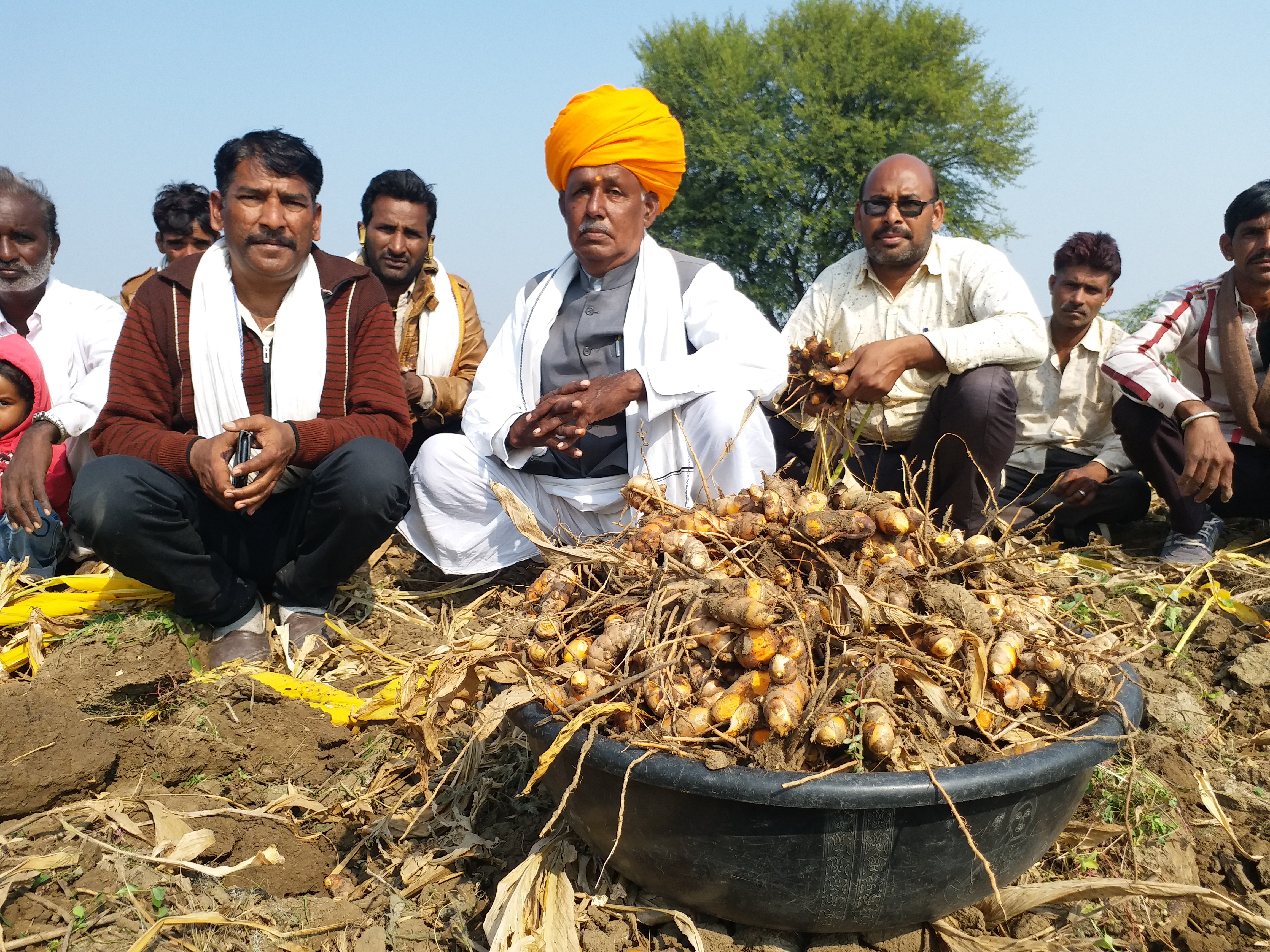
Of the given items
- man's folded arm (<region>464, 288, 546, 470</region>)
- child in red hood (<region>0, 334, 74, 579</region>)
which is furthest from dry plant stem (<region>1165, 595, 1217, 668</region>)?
child in red hood (<region>0, 334, 74, 579</region>)

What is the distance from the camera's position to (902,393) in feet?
14.3

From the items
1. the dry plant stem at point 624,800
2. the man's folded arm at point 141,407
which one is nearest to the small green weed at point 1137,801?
the dry plant stem at point 624,800

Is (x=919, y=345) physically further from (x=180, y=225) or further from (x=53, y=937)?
(x=180, y=225)

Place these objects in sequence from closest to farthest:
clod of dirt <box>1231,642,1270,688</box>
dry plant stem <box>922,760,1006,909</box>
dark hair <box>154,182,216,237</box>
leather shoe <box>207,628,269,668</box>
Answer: dry plant stem <box>922,760,1006,909</box> < clod of dirt <box>1231,642,1270,688</box> < leather shoe <box>207,628,269,668</box> < dark hair <box>154,182,216,237</box>

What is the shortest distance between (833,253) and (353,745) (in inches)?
857

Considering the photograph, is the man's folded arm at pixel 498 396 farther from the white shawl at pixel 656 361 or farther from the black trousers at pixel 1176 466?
the black trousers at pixel 1176 466

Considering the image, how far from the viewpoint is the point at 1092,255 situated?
4.95 meters

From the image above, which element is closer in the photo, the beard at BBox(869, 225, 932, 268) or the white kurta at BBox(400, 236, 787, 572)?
the white kurta at BBox(400, 236, 787, 572)

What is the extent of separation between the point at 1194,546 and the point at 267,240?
4326mm

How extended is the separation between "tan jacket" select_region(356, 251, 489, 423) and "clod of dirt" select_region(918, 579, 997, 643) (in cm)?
311

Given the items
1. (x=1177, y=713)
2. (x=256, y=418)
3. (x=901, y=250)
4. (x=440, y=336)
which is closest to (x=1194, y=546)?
(x=1177, y=713)

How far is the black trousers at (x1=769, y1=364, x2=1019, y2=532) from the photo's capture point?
396cm

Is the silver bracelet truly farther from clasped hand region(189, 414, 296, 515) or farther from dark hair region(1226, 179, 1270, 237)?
clasped hand region(189, 414, 296, 515)

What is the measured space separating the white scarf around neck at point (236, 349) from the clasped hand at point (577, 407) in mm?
930
